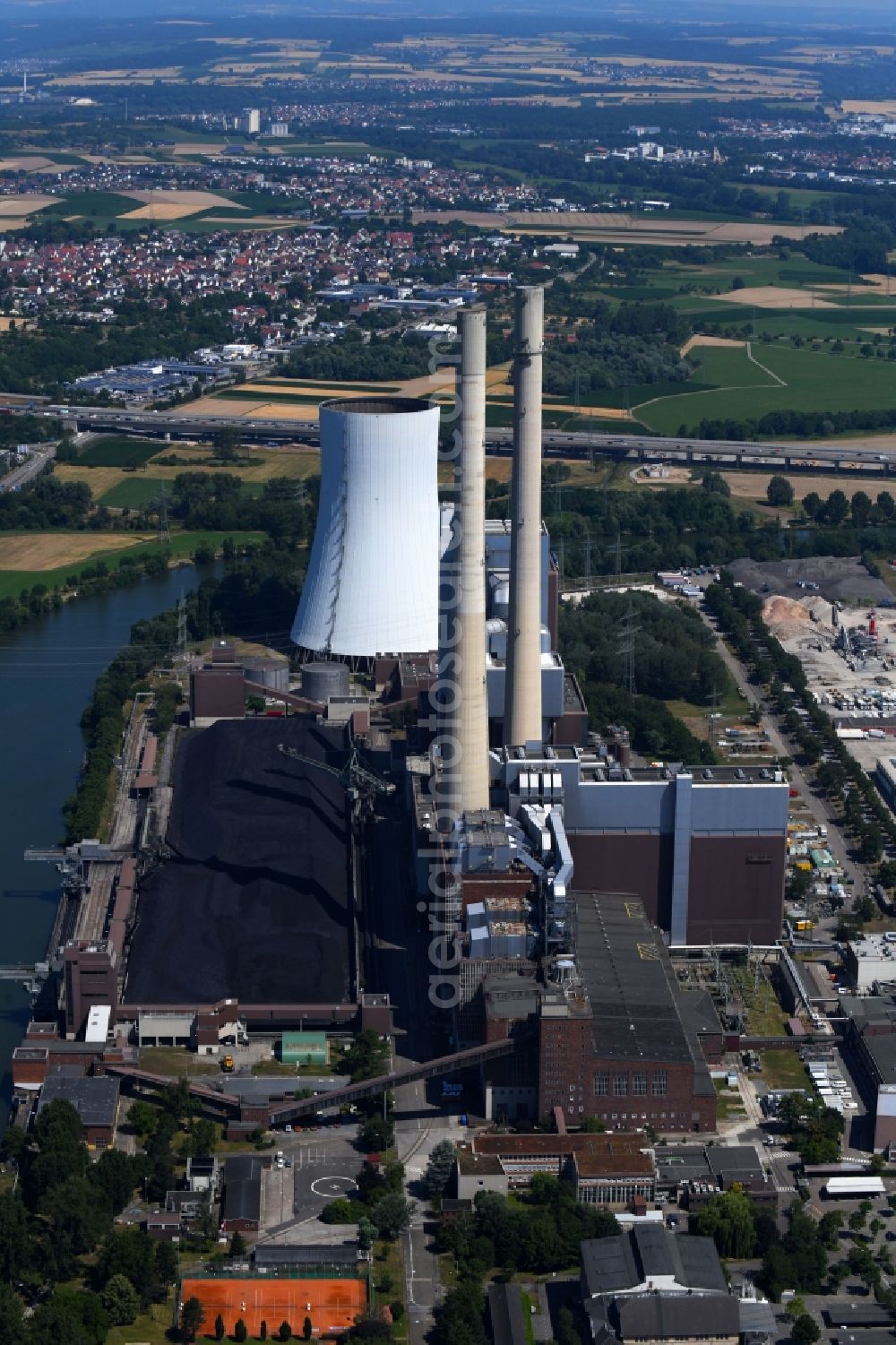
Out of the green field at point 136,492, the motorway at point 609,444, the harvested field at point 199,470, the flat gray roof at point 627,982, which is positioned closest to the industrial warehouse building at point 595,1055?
the flat gray roof at point 627,982

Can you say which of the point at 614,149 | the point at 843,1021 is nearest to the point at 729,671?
the point at 843,1021

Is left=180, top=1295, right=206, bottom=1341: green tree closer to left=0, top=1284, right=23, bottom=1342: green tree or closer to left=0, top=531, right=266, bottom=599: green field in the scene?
left=0, top=1284, right=23, bottom=1342: green tree

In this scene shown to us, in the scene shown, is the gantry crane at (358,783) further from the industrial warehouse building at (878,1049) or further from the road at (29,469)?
the road at (29,469)

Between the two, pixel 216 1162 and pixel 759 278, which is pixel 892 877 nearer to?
pixel 216 1162

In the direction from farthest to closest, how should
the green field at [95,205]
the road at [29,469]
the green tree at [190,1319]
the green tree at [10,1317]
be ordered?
the green field at [95,205] → the road at [29,469] → the green tree at [190,1319] → the green tree at [10,1317]

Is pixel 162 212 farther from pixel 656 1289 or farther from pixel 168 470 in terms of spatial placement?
pixel 656 1289
